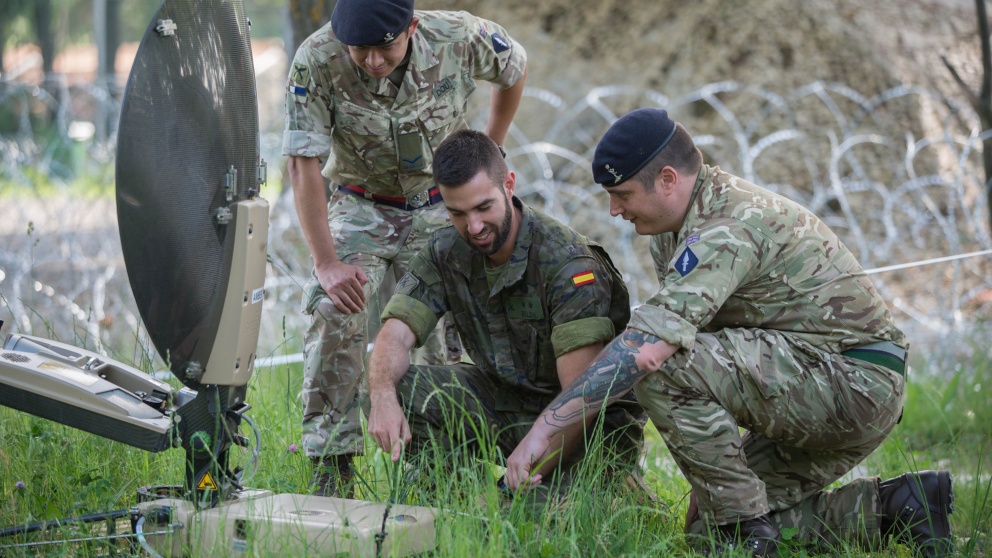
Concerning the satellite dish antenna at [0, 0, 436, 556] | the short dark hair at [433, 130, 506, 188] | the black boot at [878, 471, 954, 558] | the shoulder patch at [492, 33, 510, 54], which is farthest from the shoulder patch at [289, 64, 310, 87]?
the black boot at [878, 471, 954, 558]

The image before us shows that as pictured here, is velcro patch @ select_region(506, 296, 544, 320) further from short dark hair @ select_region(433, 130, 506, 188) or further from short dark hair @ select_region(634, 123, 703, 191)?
short dark hair @ select_region(634, 123, 703, 191)

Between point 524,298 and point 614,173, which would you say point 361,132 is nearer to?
point 524,298

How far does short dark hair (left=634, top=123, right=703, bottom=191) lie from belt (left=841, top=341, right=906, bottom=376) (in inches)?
28.8

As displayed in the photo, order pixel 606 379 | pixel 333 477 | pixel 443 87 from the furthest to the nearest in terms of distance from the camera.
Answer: pixel 443 87 < pixel 333 477 < pixel 606 379

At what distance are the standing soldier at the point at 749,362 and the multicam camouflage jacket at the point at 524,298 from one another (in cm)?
28

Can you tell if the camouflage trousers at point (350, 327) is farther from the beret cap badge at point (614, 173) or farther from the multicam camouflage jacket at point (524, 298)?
the beret cap badge at point (614, 173)

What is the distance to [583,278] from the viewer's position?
3295 millimetres

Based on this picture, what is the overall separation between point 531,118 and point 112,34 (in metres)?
23.0

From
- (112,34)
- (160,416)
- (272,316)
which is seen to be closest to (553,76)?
(272,316)

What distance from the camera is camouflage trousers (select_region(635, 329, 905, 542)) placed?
2.95 metres

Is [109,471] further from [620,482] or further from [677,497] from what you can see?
[677,497]

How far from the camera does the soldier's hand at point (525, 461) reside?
2895 millimetres

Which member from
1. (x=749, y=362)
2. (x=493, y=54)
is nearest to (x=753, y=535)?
(x=749, y=362)

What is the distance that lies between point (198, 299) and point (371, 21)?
1.28 m
